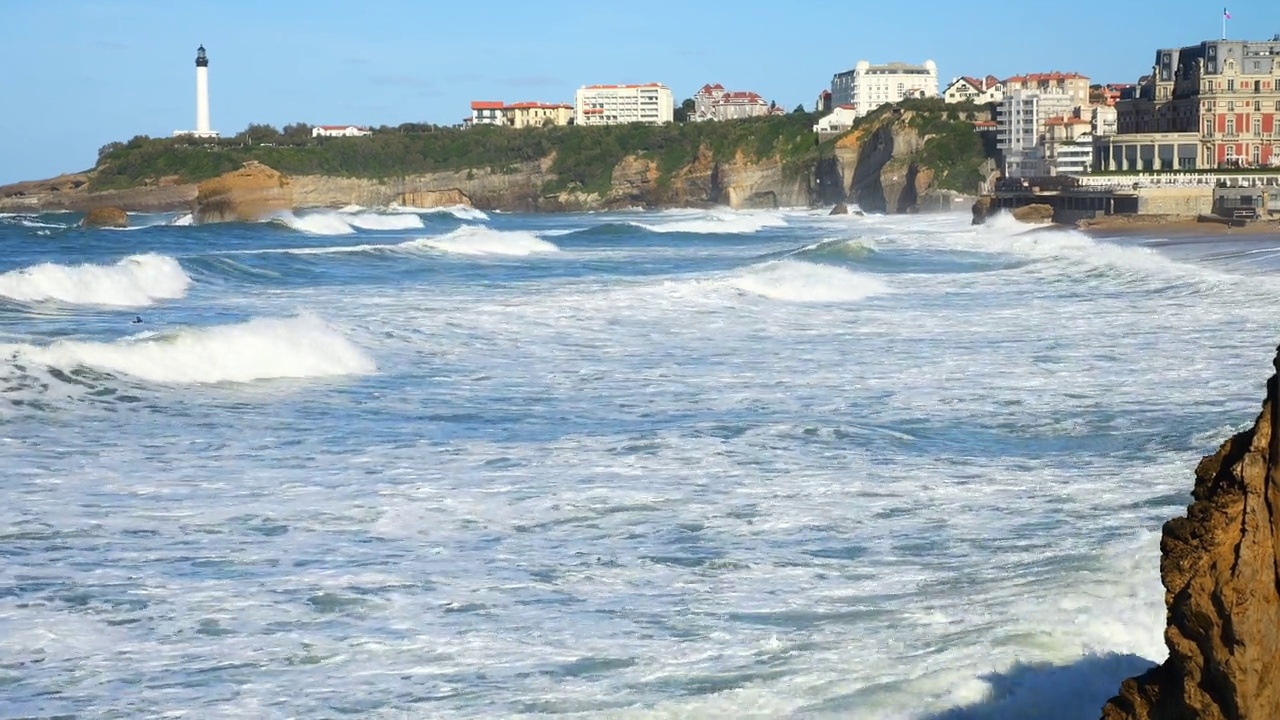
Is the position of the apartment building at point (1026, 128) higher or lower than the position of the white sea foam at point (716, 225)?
higher

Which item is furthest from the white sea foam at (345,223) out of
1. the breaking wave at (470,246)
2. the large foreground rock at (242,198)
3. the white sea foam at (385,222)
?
the breaking wave at (470,246)

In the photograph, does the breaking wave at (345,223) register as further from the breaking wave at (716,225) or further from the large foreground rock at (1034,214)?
the large foreground rock at (1034,214)

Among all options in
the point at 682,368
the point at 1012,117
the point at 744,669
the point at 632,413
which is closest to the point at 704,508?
the point at 744,669

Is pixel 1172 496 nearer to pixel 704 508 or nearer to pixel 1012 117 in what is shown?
pixel 704 508

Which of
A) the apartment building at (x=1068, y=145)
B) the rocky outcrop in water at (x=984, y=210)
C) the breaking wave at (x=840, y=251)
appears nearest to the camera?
the breaking wave at (x=840, y=251)

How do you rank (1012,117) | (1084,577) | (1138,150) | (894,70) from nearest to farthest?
(1084,577), (1138,150), (1012,117), (894,70)

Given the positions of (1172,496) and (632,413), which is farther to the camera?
(632,413)

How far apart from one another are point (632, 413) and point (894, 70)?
14651cm

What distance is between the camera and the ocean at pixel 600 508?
620cm

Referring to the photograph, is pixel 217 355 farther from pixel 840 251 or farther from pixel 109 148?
pixel 109 148

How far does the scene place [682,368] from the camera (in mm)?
16312

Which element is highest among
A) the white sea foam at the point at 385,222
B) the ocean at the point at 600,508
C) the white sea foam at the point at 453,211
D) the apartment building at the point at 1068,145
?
the apartment building at the point at 1068,145

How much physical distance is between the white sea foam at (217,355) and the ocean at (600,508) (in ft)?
0.18

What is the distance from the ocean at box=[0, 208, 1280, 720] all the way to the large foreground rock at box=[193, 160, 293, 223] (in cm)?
4994
